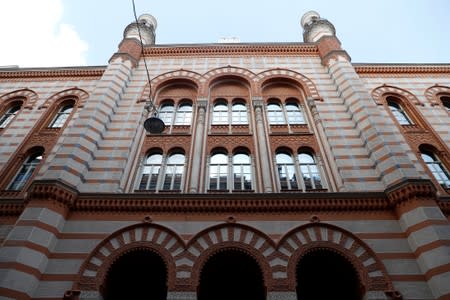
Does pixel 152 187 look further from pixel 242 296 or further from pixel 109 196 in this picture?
pixel 242 296

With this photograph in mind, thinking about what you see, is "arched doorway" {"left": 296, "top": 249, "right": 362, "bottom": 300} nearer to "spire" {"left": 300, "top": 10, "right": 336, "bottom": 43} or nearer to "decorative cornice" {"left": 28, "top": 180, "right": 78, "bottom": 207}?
"decorative cornice" {"left": 28, "top": 180, "right": 78, "bottom": 207}

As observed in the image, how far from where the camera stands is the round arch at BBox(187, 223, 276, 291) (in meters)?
6.93

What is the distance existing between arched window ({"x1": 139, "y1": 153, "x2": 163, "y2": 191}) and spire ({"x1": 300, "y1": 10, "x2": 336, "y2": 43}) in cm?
958

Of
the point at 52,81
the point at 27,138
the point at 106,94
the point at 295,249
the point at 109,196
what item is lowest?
the point at 295,249

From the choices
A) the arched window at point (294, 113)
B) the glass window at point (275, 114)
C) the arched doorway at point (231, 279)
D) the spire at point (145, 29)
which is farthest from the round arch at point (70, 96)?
the arched doorway at point (231, 279)

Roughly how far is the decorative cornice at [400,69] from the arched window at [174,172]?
326 inches

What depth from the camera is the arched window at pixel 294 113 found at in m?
11.5

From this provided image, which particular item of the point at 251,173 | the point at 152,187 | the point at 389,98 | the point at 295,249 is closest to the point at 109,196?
the point at 152,187

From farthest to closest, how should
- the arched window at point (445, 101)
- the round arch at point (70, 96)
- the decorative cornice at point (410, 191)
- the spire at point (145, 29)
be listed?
the spire at point (145, 29) → the arched window at point (445, 101) → the round arch at point (70, 96) → the decorative cornice at point (410, 191)

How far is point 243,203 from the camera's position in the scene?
799cm

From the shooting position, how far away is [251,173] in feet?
31.6

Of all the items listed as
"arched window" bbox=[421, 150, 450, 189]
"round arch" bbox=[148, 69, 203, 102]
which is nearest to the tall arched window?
"arched window" bbox=[421, 150, 450, 189]

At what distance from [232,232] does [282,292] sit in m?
1.64

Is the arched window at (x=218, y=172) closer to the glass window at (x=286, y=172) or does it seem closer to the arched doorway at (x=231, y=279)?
the glass window at (x=286, y=172)
